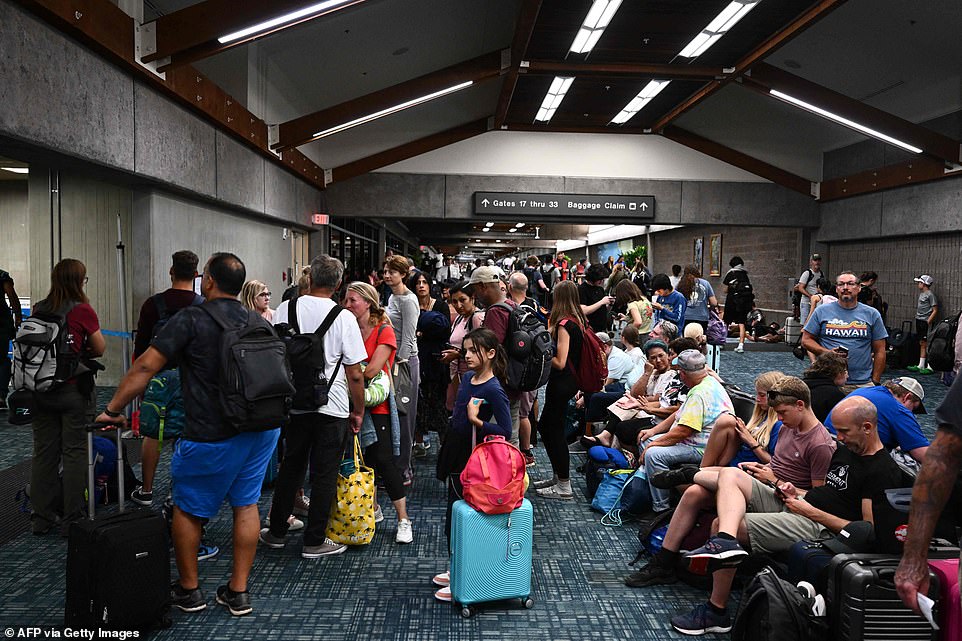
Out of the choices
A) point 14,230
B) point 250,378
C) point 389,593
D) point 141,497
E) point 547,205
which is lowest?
point 389,593

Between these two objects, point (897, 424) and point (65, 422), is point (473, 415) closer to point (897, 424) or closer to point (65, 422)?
point (897, 424)

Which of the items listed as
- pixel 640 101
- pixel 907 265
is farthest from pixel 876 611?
pixel 907 265

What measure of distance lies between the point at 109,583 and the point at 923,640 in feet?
9.88

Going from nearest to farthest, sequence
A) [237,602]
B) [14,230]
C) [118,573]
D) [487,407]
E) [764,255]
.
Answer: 1. [118,573]
2. [237,602]
3. [487,407]
4. [14,230]
5. [764,255]

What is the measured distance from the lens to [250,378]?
2939 mm

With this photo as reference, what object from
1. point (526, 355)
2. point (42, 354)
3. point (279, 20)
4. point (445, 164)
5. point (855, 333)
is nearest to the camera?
point (42, 354)

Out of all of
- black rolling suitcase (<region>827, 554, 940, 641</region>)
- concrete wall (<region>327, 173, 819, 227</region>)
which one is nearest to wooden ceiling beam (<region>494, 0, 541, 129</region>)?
concrete wall (<region>327, 173, 819, 227</region>)

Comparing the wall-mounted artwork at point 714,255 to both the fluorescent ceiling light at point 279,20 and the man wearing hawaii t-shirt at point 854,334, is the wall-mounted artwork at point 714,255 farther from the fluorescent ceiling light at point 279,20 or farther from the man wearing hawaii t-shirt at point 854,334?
the fluorescent ceiling light at point 279,20

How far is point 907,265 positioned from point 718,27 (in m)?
6.86

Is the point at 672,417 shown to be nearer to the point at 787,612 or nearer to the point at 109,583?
the point at 787,612

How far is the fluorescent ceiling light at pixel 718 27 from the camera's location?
8.12m

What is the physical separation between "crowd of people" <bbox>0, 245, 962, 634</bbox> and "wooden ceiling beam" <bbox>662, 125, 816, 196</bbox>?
9671mm

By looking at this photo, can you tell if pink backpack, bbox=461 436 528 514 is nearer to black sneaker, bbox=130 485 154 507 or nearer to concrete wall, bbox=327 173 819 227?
black sneaker, bbox=130 485 154 507

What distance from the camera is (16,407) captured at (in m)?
3.96
